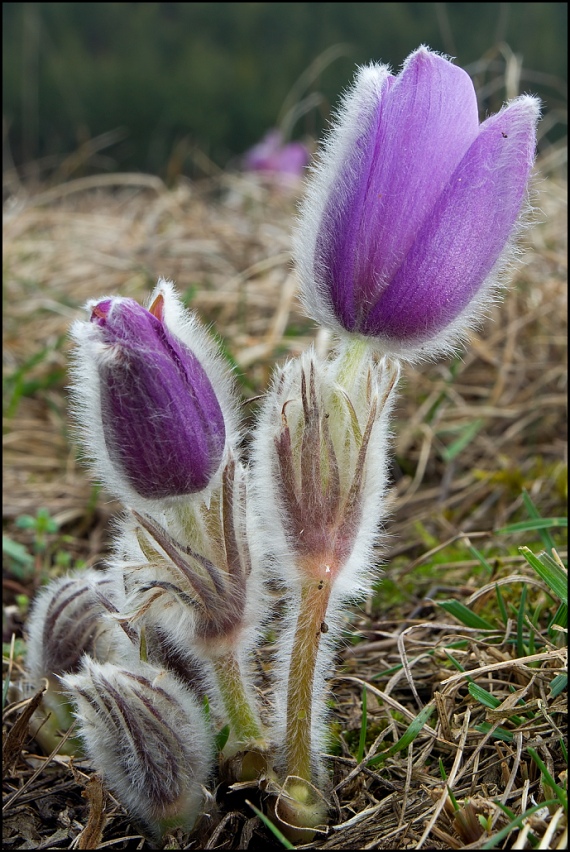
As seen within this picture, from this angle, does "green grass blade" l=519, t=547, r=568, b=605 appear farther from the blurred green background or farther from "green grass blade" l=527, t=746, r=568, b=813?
the blurred green background

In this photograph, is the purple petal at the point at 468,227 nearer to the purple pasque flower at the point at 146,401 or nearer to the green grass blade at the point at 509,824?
the purple pasque flower at the point at 146,401

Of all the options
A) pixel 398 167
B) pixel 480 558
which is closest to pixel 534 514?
pixel 480 558

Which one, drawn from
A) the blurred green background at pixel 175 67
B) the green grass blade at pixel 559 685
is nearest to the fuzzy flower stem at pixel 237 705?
the green grass blade at pixel 559 685

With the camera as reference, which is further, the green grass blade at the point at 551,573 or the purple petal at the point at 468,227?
the green grass blade at the point at 551,573

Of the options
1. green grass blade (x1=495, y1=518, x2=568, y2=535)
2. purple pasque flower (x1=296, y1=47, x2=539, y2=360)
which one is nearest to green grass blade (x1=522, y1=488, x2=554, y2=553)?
green grass blade (x1=495, y1=518, x2=568, y2=535)

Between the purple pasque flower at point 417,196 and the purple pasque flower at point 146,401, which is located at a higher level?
the purple pasque flower at point 417,196

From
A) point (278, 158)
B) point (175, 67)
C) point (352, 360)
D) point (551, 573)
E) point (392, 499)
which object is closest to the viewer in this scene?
point (352, 360)

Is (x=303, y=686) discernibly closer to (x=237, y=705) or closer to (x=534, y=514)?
(x=237, y=705)
